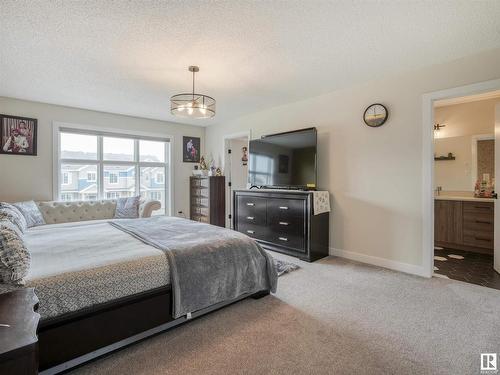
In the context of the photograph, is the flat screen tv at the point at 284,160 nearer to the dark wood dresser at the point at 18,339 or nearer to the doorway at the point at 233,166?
the doorway at the point at 233,166

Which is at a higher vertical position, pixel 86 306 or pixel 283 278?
pixel 86 306

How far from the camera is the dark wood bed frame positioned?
1.44m

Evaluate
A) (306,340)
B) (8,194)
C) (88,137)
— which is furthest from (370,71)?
(8,194)

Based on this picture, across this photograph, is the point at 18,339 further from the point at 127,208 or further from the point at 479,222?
the point at 479,222

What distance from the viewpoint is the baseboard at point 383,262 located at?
3.01 m

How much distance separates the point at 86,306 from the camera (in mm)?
1558

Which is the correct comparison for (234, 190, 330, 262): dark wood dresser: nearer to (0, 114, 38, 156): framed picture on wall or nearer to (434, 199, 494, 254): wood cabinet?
(434, 199, 494, 254): wood cabinet

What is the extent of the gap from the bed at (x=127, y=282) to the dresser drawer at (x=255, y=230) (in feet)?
5.53

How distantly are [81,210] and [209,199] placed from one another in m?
2.24

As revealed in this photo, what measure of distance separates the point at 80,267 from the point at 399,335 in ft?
7.36

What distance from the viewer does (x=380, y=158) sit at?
334 centimetres

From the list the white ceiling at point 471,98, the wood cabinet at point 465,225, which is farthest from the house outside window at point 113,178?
the wood cabinet at point 465,225

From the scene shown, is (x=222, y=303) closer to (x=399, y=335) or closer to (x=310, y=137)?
(x=399, y=335)

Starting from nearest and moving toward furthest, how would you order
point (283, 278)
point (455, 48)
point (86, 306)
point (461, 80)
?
1. point (86, 306)
2. point (455, 48)
3. point (461, 80)
4. point (283, 278)
